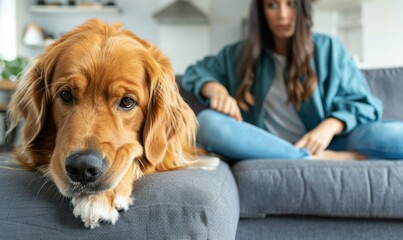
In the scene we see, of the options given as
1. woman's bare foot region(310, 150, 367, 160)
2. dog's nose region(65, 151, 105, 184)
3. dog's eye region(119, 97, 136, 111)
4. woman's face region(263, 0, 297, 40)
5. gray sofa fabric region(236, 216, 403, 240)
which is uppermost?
woman's face region(263, 0, 297, 40)

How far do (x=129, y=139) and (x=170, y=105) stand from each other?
0.78ft

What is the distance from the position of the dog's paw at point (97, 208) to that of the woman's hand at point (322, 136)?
118 centimetres

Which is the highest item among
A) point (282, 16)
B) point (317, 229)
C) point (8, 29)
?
point (282, 16)

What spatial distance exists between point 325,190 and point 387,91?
130cm

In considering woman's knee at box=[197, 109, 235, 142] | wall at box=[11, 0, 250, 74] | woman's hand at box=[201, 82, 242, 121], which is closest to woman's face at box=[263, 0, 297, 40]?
woman's hand at box=[201, 82, 242, 121]

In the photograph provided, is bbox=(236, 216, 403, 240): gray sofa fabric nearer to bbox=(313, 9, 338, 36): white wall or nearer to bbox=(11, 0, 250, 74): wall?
bbox=(313, 9, 338, 36): white wall

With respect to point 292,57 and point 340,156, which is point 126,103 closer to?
point 340,156

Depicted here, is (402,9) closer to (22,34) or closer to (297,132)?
(297,132)

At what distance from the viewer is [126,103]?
127 centimetres

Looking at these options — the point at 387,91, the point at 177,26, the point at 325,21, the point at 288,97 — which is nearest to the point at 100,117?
the point at 288,97

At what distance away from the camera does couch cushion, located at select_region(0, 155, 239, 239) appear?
3.29 ft

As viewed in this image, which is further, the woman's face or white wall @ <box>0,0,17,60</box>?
white wall @ <box>0,0,17,60</box>

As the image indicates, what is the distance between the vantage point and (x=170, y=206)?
102cm

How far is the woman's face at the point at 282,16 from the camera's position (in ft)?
7.52
